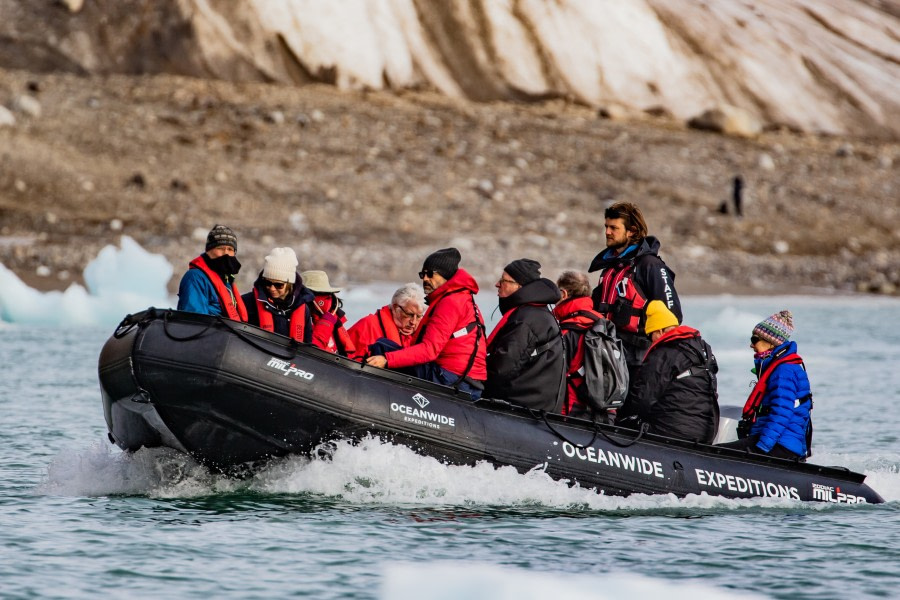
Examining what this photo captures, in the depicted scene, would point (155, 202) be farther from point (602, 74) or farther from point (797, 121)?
point (797, 121)

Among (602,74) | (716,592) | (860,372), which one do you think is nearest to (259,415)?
(716,592)

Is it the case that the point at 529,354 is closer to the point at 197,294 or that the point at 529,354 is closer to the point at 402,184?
the point at 197,294

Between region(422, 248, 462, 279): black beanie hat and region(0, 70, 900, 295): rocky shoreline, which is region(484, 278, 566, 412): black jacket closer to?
region(422, 248, 462, 279): black beanie hat

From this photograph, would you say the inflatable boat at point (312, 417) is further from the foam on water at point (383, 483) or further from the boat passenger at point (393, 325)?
the boat passenger at point (393, 325)

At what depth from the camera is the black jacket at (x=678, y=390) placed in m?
7.99

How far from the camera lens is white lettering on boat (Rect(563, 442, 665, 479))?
26.3 feet

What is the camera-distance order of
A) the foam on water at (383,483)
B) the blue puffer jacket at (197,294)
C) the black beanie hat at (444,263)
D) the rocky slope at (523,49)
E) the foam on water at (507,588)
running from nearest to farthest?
the foam on water at (507,588), the black beanie hat at (444,263), the foam on water at (383,483), the blue puffer jacket at (197,294), the rocky slope at (523,49)

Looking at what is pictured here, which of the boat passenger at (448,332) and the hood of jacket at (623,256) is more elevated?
the hood of jacket at (623,256)

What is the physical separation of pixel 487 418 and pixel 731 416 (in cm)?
214

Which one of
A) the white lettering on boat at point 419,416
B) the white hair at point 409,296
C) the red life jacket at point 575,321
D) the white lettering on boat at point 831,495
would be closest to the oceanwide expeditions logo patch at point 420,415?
the white lettering on boat at point 419,416

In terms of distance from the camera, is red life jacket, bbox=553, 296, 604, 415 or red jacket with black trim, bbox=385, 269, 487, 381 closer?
red jacket with black trim, bbox=385, 269, 487, 381

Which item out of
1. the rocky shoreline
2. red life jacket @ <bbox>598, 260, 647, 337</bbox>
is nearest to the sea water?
red life jacket @ <bbox>598, 260, 647, 337</bbox>

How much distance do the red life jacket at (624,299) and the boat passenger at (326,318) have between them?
1.70m

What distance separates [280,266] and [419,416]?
120cm
